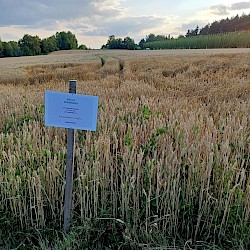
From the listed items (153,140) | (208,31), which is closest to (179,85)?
(153,140)

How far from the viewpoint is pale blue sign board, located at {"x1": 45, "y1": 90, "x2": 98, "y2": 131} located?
2236 millimetres

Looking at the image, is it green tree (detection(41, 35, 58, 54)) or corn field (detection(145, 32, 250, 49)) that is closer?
corn field (detection(145, 32, 250, 49))

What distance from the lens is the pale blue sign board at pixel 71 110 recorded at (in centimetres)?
224

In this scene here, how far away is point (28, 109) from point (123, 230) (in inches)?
127

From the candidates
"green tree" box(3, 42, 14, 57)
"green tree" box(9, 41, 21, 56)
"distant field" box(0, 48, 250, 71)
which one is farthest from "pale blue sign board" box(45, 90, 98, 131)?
"green tree" box(9, 41, 21, 56)

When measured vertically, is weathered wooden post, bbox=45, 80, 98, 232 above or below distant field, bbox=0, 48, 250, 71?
below

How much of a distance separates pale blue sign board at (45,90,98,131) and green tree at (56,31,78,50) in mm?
88000

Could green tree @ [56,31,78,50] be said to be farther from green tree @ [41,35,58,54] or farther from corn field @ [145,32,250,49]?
corn field @ [145,32,250,49]

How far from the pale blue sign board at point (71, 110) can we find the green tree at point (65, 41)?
88.0m

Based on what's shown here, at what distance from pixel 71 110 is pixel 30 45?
7372cm

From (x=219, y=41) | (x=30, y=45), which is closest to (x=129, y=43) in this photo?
(x=30, y=45)

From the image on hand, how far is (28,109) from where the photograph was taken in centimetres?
503

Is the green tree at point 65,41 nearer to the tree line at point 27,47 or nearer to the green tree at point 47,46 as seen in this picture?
the tree line at point 27,47

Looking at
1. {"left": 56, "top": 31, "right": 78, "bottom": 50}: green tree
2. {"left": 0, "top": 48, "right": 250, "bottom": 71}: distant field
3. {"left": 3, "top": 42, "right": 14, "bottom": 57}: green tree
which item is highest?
{"left": 56, "top": 31, "right": 78, "bottom": 50}: green tree
